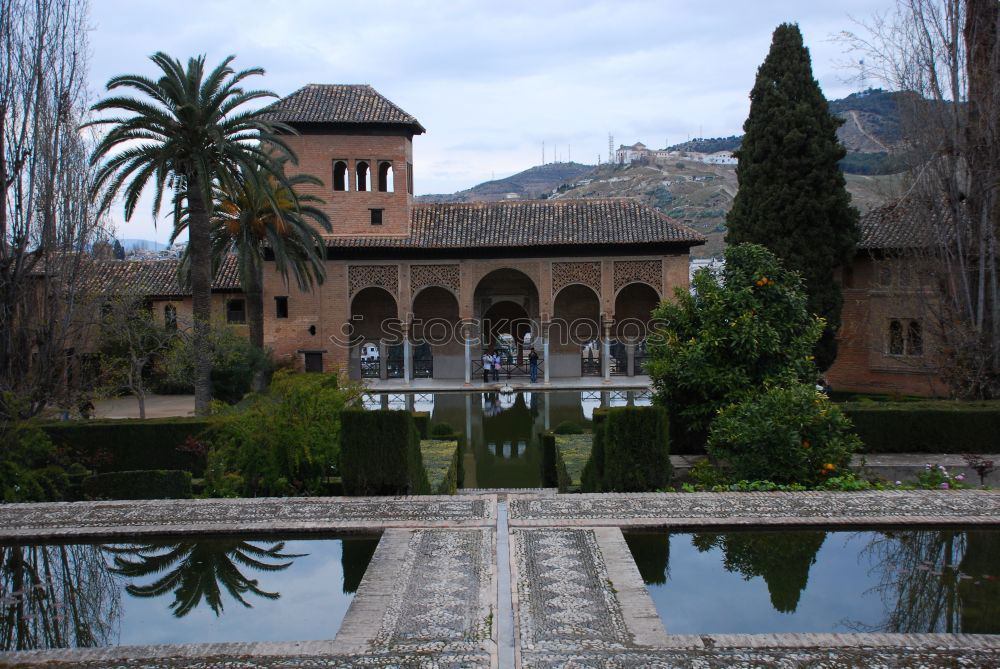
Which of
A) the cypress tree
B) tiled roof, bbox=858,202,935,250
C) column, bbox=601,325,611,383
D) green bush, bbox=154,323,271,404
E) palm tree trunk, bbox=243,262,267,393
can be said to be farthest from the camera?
column, bbox=601,325,611,383

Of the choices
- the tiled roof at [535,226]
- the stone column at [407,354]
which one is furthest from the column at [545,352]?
the stone column at [407,354]

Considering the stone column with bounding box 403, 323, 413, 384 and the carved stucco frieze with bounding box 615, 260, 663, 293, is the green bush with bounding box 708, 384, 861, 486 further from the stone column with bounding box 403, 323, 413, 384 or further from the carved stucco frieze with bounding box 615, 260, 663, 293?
the stone column with bounding box 403, 323, 413, 384

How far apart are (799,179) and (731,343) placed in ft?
35.3

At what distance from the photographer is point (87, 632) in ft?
19.3

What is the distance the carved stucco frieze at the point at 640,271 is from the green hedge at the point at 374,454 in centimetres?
1687

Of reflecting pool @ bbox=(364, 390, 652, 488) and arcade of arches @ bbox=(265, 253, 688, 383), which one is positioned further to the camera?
arcade of arches @ bbox=(265, 253, 688, 383)

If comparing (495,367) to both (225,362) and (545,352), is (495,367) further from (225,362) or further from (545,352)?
(225,362)

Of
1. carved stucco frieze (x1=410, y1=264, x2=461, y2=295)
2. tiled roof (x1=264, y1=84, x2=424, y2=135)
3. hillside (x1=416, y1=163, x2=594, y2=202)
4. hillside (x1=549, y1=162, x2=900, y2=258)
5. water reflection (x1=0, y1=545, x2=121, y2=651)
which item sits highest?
hillside (x1=416, y1=163, x2=594, y2=202)

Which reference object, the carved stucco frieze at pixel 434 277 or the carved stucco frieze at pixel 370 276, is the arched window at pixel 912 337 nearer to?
the carved stucco frieze at pixel 434 277

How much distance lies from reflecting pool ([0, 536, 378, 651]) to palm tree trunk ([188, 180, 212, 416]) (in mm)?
8513

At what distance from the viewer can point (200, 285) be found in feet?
52.7

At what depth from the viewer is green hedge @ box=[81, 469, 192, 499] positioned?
9.45 m

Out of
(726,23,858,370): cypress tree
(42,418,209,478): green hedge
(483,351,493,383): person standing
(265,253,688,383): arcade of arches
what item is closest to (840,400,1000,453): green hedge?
(726,23,858,370): cypress tree

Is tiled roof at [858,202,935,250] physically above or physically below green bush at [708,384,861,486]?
above
